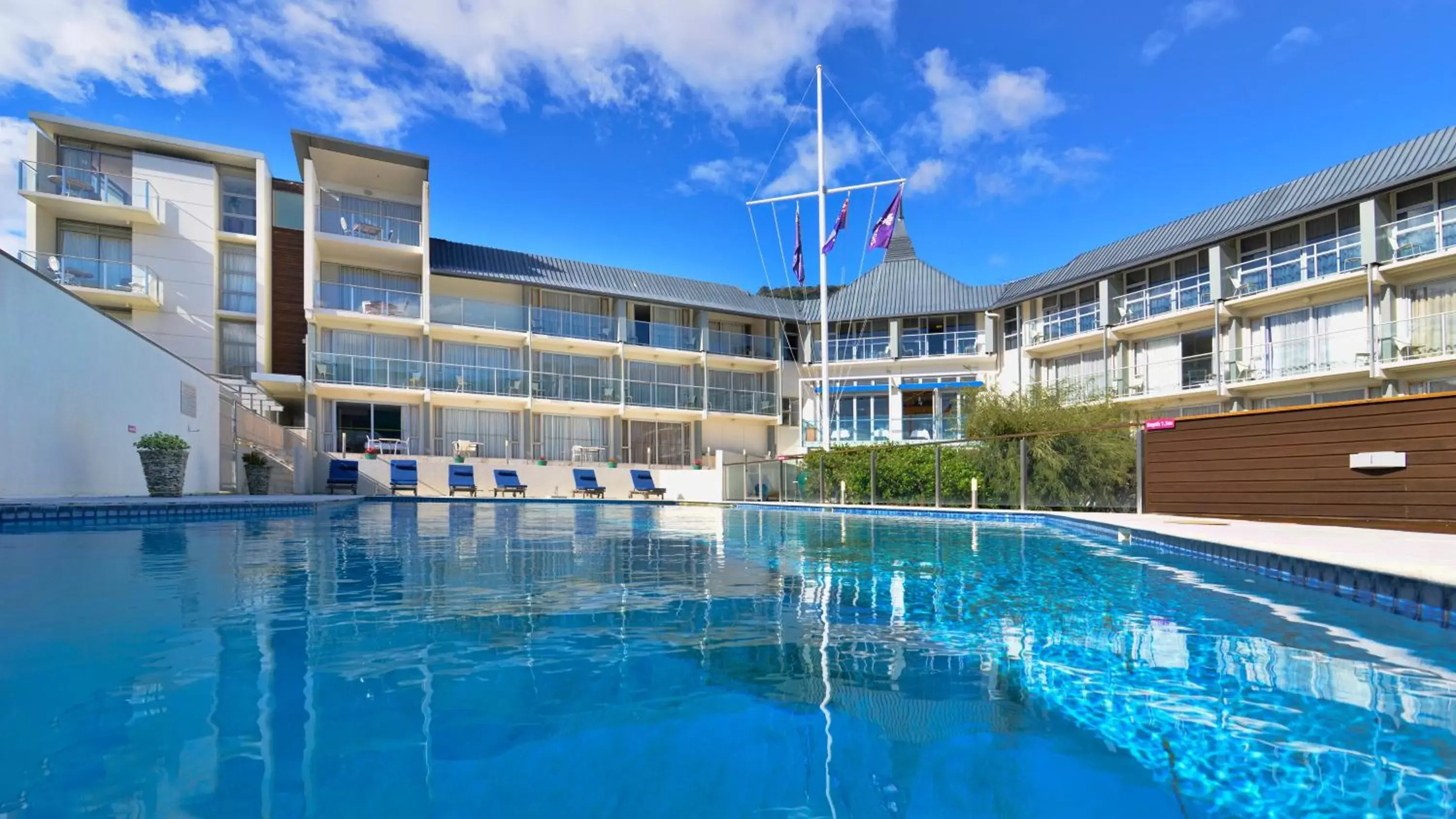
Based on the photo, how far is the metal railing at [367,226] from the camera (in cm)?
2402

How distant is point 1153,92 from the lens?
20.5 metres

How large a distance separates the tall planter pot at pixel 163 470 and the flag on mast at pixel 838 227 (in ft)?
58.0

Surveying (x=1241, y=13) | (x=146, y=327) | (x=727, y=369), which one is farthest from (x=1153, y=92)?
(x=146, y=327)

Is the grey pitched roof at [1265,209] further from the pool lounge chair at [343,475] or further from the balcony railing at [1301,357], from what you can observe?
the pool lounge chair at [343,475]

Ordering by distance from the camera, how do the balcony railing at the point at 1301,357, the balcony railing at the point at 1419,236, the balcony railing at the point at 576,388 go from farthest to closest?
the balcony railing at the point at 576,388
the balcony railing at the point at 1301,357
the balcony railing at the point at 1419,236

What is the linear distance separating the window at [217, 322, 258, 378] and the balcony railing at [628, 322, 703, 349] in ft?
40.1

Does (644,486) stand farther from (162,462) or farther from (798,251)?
(162,462)

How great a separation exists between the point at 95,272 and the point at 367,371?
749 centimetres

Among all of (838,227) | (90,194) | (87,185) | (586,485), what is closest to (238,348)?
(90,194)

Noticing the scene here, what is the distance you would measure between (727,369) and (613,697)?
28.5 metres

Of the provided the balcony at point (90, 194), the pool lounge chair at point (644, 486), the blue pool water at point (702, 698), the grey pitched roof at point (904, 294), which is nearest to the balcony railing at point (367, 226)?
the balcony at point (90, 194)

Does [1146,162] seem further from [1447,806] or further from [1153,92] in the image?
[1447,806]

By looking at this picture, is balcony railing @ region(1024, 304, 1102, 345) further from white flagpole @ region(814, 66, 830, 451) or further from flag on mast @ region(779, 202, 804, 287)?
flag on mast @ region(779, 202, 804, 287)

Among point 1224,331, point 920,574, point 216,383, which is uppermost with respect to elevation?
point 1224,331
